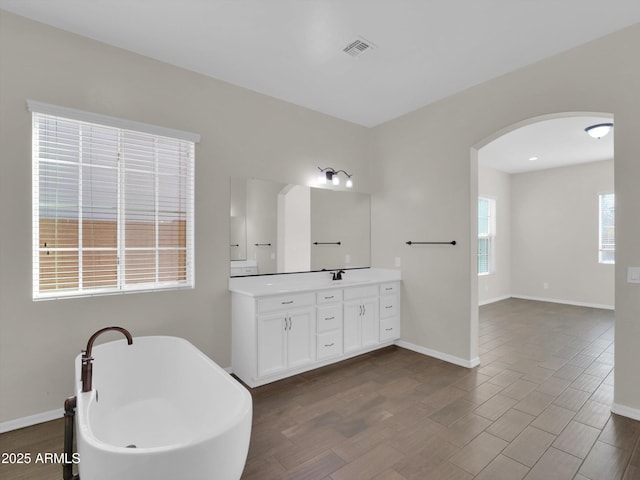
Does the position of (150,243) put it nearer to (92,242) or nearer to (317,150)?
(92,242)

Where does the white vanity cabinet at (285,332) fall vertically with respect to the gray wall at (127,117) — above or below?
below

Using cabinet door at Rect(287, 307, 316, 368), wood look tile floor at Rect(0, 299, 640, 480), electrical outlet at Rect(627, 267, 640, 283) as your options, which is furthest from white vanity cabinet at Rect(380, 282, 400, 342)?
electrical outlet at Rect(627, 267, 640, 283)

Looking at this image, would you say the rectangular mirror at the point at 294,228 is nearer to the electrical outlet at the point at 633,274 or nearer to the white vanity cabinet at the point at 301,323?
the white vanity cabinet at the point at 301,323

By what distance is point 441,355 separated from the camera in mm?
3654

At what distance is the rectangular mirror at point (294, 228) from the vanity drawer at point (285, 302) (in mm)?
558

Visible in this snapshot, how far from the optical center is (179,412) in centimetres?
232

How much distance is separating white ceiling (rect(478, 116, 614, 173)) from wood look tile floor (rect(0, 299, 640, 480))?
2.84m

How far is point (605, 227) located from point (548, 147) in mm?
2356

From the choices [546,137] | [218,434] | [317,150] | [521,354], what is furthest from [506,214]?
[218,434]

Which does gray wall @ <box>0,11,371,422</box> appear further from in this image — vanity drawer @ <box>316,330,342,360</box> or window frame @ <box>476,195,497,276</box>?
window frame @ <box>476,195,497,276</box>

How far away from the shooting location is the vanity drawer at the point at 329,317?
10.8 feet

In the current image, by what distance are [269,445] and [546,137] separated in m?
5.52

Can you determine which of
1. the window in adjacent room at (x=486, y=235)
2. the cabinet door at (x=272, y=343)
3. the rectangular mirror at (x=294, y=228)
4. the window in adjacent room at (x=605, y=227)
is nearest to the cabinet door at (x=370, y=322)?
the rectangular mirror at (x=294, y=228)

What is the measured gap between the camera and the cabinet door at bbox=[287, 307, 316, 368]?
308cm
